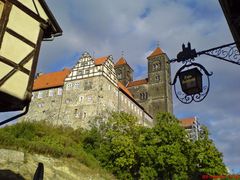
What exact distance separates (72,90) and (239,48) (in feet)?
130

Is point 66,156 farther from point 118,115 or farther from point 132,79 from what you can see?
point 132,79

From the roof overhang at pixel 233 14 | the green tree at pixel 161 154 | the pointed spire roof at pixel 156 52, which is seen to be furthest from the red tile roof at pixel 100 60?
the roof overhang at pixel 233 14

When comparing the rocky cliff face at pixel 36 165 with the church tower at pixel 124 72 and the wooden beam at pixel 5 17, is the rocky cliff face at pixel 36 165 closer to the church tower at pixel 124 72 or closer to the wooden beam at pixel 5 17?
the wooden beam at pixel 5 17

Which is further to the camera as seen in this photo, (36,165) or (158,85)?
(158,85)

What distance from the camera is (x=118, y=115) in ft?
113

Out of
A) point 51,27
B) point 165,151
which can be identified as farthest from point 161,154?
point 51,27

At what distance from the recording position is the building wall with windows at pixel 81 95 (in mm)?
42219

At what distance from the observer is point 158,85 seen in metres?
66.5

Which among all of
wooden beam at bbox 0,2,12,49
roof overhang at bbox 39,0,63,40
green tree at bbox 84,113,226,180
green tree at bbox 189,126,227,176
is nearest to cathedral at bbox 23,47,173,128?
green tree at bbox 84,113,226,180

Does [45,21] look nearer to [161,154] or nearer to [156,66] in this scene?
[161,154]

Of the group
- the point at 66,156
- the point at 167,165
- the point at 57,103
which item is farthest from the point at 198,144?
the point at 57,103

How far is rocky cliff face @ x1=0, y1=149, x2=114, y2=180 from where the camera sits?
51.3 feet

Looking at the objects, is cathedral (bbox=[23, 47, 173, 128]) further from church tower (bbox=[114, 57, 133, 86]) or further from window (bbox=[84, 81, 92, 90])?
church tower (bbox=[114, 57, 133, 86])

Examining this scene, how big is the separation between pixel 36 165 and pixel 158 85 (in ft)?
167
